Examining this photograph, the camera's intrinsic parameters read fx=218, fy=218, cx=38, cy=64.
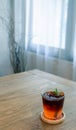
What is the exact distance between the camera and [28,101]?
1.38 metres

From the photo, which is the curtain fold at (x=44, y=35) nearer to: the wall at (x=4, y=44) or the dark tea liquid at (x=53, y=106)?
the wall at (x=4, y=44)

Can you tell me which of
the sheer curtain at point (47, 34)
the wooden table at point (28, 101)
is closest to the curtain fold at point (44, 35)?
the sheer curtain at point (47, 34)

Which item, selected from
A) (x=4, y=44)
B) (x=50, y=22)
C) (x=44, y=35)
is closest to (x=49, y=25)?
(x=50, y=22)

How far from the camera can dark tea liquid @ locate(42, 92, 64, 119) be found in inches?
44.2

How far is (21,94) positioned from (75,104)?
38cm

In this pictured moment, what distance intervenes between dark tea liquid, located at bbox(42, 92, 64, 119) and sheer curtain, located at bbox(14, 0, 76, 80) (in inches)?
62.4

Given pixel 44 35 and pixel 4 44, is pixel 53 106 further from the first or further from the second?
pixel 4 44

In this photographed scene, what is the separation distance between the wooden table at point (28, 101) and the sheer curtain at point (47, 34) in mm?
971

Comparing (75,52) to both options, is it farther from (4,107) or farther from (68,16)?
(4,107)

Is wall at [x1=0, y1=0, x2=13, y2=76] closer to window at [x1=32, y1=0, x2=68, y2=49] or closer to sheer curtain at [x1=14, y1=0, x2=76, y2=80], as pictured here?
sheer curtain at [x1=14, y1=0, x2=76, y2=80]

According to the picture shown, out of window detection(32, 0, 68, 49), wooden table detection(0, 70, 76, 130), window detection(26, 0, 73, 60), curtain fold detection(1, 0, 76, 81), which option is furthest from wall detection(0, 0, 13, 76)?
wooden table detection(0, 70, 76, 130)

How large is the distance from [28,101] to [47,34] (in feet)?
5.86

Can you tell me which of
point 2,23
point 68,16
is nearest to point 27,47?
point 2,23

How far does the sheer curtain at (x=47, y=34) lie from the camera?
2.76 m
